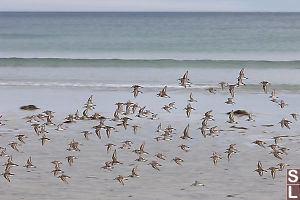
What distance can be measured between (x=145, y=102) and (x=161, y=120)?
4422 mm

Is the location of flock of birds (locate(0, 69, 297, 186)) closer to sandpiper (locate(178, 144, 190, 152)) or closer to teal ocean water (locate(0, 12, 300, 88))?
sandpiper (locate(178, 144, 190, 152))

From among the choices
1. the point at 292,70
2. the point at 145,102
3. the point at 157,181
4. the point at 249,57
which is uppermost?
the point at 249,57

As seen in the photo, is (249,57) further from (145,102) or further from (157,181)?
(157,181)

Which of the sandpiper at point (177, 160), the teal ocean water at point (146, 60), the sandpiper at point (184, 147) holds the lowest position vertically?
the sandpiper at point (177, 160)

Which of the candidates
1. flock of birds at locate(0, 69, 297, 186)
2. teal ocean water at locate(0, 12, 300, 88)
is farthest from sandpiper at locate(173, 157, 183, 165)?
teal ocean water at locate(0, 12, 300, 88)

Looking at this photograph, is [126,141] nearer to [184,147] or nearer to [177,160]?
[184,147]

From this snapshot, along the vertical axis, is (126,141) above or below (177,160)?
above

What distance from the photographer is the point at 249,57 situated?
51.7 metres

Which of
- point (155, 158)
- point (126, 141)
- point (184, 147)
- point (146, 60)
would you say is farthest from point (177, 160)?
point (146, 60)

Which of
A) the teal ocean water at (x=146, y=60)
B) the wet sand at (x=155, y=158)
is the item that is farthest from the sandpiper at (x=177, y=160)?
the teal ocean water at (x=146, y=60)

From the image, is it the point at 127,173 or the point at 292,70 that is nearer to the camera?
the point at 127,173

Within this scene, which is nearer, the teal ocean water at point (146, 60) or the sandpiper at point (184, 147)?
the sandpiper at point (184, 147)

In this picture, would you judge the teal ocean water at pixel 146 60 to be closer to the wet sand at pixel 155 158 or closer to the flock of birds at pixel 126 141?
the wet sand at pixel 155 158

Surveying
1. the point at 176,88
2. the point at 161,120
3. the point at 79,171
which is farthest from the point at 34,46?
the point at 79,171
